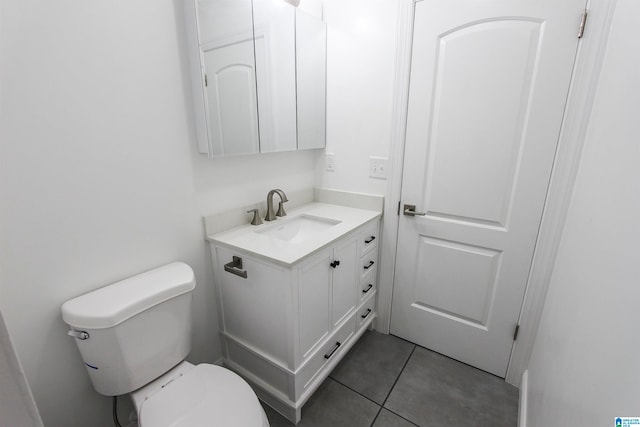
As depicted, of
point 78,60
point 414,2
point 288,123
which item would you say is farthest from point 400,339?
point 78,60

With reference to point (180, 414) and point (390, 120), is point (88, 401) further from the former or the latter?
point (390, 120)

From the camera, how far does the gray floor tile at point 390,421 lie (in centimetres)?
147

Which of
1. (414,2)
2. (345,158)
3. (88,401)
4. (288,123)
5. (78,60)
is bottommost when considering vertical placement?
(88,401)

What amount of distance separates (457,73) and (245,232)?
138cm

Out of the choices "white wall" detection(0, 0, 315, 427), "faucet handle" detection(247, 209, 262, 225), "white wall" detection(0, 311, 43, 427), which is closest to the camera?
"white wall" detection(0, 311, 43, 427)

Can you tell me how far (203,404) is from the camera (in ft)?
3.41

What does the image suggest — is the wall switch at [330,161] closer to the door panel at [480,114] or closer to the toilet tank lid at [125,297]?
the door panel at [480,114]

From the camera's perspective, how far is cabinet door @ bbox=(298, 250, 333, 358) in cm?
136

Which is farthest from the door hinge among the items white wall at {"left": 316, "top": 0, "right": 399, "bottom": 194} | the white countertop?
the white countertop

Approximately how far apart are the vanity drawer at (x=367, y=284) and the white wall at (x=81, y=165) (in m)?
1.06

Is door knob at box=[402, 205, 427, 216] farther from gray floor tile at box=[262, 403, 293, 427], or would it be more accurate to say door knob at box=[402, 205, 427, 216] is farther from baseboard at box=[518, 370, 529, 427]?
gray floor tile at box=[262, 403, 293, 427]

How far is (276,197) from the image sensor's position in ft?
6.29

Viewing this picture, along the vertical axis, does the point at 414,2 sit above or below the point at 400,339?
Answer: above

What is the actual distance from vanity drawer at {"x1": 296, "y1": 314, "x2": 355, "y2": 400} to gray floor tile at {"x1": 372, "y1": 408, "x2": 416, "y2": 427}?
1.19ft
